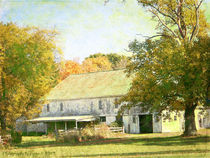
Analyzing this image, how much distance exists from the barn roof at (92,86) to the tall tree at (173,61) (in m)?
13.9

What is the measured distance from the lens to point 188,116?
29094 millimetres

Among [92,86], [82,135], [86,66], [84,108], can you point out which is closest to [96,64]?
→ [86,66]

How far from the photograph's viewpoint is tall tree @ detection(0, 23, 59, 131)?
28406mm

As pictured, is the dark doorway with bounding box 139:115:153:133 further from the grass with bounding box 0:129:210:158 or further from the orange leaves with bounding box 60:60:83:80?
the orange leaves with bounding box 60:60:83:80

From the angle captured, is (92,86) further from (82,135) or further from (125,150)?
(125,150)

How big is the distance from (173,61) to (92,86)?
22.7 metres

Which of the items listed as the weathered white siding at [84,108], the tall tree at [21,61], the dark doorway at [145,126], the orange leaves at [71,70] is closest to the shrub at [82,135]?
the tall tree at [21,61]

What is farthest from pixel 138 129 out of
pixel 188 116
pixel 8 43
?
pixel 8 43

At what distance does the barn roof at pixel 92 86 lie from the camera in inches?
1721

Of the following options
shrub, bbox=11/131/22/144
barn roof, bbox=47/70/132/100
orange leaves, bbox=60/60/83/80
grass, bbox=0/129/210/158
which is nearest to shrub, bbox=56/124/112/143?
shrub, bbox=11/131/22/144

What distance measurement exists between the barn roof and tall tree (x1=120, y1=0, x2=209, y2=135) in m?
13.9

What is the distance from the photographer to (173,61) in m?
24.6

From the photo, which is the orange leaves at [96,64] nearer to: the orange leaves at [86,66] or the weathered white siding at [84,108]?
the orange leaves at [86,66]

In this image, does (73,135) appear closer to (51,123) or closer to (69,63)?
(51,123)
